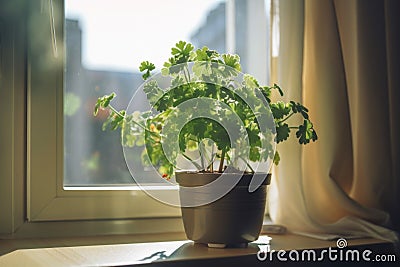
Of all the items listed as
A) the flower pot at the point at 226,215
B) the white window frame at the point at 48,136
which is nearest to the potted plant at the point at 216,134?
the flower pot at the point at 226,215

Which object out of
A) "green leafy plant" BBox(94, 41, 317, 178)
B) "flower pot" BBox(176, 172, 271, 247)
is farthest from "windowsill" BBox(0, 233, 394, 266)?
"green leafy plant" BBox(94, 41, 317, 178)

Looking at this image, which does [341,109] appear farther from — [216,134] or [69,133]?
[69,133]

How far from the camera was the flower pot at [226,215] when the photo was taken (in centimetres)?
111

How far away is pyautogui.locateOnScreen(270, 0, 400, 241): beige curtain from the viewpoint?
53.4 inches

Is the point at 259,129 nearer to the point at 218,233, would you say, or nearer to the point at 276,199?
the point at 218,233

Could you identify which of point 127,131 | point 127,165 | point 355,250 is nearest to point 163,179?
point 127,165

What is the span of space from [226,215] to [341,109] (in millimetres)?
443

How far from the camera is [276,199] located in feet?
→ 4.66

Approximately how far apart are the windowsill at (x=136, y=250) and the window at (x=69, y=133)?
0.07 meters

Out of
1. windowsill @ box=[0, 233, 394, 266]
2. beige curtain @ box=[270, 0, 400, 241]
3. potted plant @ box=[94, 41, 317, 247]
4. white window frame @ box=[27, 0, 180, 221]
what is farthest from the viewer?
beige curtain @ box=[270, 0, 400, 241]

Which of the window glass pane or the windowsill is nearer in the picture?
the windowsill

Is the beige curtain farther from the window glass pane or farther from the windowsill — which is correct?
the window glass pane

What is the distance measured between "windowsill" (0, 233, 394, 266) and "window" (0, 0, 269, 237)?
0.07 m

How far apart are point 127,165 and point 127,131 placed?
159 mm
